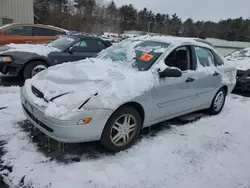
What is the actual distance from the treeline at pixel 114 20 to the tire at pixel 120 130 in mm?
36349

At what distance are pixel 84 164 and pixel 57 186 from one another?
0.48 meters

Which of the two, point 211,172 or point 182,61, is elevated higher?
point 182,61

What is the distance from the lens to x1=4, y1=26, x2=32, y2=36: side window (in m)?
8.52

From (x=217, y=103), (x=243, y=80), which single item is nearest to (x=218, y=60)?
(x=217, y=103)

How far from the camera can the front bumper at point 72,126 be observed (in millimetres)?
2518

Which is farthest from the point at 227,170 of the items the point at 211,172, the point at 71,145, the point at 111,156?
the point at 71,145

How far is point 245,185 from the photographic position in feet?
8.91

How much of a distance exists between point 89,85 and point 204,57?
2.71 meters

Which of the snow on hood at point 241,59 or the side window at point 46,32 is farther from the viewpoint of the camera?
the side window at point 46,32

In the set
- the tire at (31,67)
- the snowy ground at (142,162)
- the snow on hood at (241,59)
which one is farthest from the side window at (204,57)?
the tire at (31,67)

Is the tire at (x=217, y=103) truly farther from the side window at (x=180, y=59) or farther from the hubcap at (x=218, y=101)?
the side window at (x=180, y=59)

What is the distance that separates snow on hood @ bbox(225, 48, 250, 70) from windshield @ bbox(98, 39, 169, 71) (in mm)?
4817

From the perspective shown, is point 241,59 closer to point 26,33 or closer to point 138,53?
point 138,53

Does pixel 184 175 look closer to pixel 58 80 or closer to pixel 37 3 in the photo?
pixel 58 80
